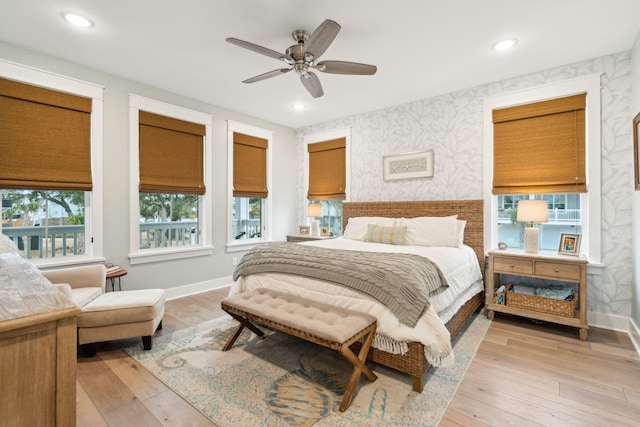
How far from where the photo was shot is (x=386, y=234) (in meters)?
3.74

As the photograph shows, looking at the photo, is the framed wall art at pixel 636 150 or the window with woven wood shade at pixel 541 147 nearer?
the framed wall art at pixel 636 150

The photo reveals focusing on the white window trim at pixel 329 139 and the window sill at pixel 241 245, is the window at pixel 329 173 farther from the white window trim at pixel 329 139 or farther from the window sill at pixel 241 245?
the window sill at pixel 241 245

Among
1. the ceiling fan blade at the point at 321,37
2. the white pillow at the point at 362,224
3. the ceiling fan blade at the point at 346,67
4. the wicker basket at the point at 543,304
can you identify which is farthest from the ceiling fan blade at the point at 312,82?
the wicker basket at the point at 543,304

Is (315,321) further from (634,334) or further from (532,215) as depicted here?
(634,334)

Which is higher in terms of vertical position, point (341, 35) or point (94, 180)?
point (341, 35)

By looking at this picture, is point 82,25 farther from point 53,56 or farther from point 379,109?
point 379,109

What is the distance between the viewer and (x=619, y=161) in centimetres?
290

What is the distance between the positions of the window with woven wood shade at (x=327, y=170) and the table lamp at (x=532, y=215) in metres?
2.59

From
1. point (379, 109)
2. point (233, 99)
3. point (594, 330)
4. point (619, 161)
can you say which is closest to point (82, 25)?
point (233, 99)

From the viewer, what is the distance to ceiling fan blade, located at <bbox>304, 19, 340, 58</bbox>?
1.95 m

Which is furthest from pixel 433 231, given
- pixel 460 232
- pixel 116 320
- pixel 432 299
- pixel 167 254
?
pixel 167 254

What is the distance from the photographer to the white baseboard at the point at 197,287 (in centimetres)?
396

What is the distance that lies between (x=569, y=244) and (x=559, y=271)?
1.32ft

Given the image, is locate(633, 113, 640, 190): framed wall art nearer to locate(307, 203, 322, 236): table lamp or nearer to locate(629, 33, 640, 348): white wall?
locate(629, 33, 640, 348): white wall
